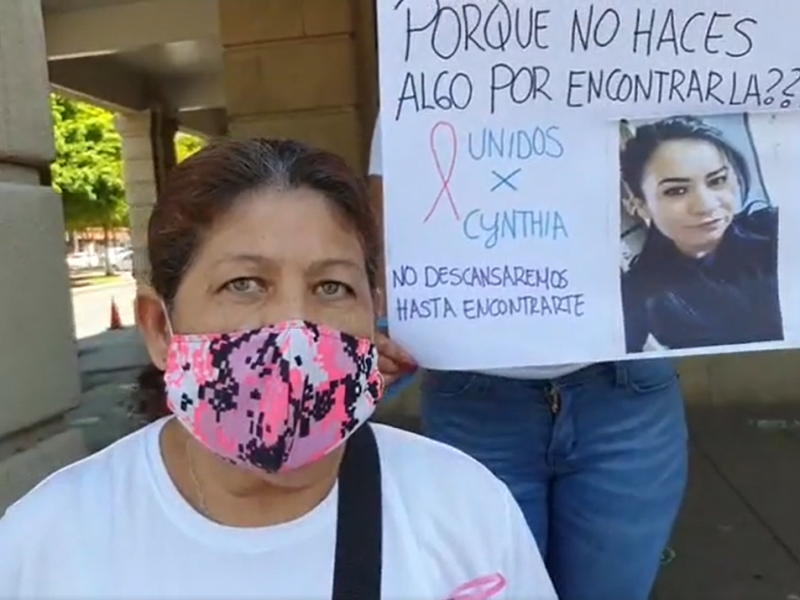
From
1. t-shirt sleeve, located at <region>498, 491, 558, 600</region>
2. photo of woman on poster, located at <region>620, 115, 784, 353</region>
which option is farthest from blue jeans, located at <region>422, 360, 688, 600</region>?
t-shirt sleeve, located at <region>498, 491, 558, 600</region>

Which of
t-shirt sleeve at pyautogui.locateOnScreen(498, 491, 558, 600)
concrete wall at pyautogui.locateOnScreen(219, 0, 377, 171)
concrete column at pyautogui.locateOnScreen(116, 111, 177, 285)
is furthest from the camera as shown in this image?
concrete column at pyautogui.locateOnScreen(116, 111, 177, 285)

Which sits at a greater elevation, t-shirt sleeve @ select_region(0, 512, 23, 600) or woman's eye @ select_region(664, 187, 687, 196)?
woman's eye @ select_region(664, 187, 687, 196)

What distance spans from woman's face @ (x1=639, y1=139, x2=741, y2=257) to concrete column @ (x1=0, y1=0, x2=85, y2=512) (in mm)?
1317

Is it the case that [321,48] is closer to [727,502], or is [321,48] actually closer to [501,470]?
[727,502]

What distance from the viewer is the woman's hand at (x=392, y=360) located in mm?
1853

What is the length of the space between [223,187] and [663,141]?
3.00 feet

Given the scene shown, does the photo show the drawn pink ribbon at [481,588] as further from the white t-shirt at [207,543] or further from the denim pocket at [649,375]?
the denim pocket at [649,375]

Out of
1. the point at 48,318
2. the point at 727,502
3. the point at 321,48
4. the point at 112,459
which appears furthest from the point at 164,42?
the point at 112,459

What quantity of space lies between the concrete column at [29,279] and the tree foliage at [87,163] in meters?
32.0

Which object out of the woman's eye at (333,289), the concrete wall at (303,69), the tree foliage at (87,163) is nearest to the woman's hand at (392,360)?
the woman's eye at (333,289)

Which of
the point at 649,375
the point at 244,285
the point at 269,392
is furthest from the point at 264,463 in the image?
the point at 649,375

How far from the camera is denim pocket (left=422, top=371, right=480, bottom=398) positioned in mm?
2029

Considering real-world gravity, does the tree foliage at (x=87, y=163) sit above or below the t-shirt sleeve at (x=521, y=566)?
above

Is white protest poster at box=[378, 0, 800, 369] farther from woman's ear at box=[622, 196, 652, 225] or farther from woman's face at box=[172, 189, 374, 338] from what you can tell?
woman's face at box=[172, 189, 374, 338]
